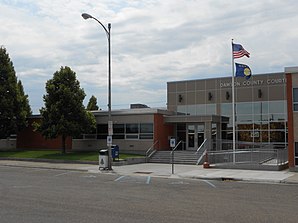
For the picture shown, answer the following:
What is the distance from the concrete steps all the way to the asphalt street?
1336 centimetres

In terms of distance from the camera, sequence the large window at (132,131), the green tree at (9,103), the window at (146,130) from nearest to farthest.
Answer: the window at (146,130) < the large window at (132,131) < the green tree at (9,103)

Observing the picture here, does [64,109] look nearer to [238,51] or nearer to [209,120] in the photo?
[209,120]

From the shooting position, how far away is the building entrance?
1436 inches

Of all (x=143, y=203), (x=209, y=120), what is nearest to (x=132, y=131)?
(x=209, y=120)

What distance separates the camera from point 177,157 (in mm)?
31328

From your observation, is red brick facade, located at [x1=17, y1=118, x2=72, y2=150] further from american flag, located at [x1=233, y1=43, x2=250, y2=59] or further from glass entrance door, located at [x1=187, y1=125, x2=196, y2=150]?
american flag, located at [x1=233, y1=43, x2=250, y2=59]

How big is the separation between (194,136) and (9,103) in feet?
59.1

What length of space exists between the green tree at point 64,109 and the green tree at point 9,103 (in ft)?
18.4

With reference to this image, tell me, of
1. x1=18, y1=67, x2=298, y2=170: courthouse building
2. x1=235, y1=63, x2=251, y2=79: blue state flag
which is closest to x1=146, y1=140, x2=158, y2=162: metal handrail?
x1=18, y1=67, x2=298, y2=170: courthouse building

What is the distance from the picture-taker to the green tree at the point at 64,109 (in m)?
33.9

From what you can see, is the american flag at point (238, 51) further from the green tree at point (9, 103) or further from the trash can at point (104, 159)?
the green tree at point (9, 103)

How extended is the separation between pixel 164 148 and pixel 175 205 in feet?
79.3

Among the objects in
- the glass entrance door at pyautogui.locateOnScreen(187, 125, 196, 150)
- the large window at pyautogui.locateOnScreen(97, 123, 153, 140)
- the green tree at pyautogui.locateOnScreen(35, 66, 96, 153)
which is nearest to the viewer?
the green tree at pyautogui.locateOnScreen(35, 66, 96, 153)

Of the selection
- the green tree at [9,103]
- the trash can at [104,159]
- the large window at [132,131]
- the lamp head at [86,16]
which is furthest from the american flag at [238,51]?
the green tree at [9,103]
